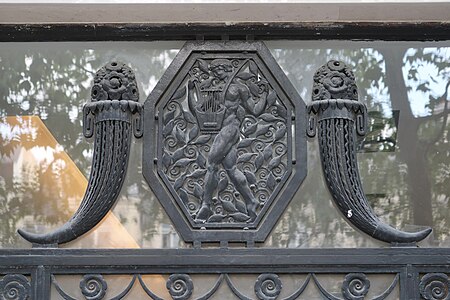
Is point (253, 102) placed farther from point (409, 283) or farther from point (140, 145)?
point (409, 283)

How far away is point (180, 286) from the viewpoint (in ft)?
12.5

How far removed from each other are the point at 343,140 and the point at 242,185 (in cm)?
54

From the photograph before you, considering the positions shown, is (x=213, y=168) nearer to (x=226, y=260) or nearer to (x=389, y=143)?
(x=226, y=260)

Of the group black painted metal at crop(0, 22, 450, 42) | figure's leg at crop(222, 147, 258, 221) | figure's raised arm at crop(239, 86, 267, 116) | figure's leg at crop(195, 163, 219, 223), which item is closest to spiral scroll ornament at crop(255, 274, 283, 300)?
figure's leg at crop(222, 147, 258, 221)

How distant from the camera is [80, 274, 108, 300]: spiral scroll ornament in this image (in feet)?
12.4

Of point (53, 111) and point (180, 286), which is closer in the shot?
point (180, 286)

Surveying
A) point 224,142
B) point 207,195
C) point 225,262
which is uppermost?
point 224,142

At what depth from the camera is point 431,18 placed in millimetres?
4008

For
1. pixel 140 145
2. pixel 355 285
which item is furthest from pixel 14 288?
pixel 355 285

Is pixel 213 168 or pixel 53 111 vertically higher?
pixel 53 111

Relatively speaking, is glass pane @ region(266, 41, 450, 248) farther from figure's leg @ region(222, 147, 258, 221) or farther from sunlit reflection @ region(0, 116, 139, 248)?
sunlit reflection @ region(0, 116, 139, 248)

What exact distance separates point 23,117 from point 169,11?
0.91m

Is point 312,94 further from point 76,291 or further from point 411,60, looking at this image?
point 76,291

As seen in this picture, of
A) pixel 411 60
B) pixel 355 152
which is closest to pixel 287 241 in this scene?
pixel 355 152
